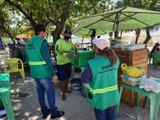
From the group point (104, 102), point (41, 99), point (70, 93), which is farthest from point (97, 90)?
point (70, 93)

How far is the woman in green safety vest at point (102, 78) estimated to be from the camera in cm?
247

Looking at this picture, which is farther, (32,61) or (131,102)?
(131,102)

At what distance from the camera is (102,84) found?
2.56m

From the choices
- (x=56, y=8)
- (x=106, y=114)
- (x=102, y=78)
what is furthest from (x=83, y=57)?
(x=56, y=8)

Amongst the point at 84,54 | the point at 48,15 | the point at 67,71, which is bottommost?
the point at 67,71

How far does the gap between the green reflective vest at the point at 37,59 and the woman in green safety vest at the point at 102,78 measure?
128cm

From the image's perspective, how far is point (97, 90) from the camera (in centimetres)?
259

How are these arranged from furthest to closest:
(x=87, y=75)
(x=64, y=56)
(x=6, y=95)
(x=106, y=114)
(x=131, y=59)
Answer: (x=64, y=56)
(x=131, y=59)
(x=6, y=95)
(x=106, y=114)
(x=87, y=75)

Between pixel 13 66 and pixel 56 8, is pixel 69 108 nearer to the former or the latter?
pixel 13 66

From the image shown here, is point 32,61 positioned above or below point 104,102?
above

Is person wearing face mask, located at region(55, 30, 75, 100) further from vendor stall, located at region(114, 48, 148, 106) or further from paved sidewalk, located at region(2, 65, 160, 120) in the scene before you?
vendor stall, located at region(114, 48, 148, 106)

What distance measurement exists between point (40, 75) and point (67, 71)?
156cm

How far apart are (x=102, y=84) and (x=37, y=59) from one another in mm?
1583

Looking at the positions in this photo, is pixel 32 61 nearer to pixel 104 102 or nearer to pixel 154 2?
pixel 104 102
